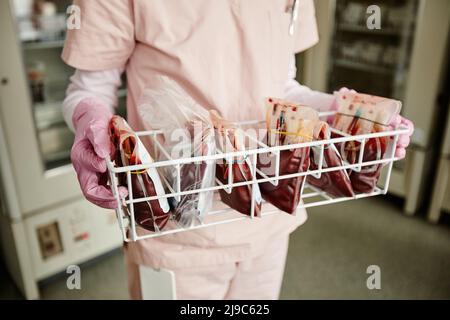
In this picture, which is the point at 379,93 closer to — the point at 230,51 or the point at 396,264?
the point at 396,264

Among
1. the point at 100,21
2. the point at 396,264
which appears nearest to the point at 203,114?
the point at 100,21

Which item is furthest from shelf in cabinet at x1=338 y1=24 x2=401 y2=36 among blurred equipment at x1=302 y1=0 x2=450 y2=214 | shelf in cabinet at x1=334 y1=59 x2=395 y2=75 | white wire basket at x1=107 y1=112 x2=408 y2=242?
white wire basket at x1=107 y1=112 x2=408 y2=242

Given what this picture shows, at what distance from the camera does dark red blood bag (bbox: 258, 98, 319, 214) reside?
2.07 feet

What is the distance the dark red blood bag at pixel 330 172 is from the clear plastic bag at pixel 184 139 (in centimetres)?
18

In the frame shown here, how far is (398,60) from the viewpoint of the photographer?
2.49m

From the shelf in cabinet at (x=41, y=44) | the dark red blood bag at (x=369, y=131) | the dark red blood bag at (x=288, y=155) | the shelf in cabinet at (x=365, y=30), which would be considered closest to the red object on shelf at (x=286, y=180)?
the dark red blood bag at (x=288, y=155)

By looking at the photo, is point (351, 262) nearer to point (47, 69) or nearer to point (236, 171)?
point (236, 171)

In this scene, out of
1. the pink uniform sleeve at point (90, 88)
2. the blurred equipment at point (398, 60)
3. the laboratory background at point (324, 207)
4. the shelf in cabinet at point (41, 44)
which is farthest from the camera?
the blurred equipment at point (398, 60)

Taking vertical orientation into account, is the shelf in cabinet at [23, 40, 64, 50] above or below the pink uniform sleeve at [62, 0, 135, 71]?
below

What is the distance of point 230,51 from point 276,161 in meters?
0.28

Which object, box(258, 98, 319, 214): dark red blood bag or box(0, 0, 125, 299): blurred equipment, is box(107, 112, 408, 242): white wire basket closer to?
box(258, 98, 319, 214): dark red blood bag

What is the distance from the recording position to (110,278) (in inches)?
74.1

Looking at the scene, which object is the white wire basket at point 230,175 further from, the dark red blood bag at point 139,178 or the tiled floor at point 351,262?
the tiled floor at point 351,262

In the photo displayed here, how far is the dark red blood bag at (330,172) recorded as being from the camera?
64 centimetres
